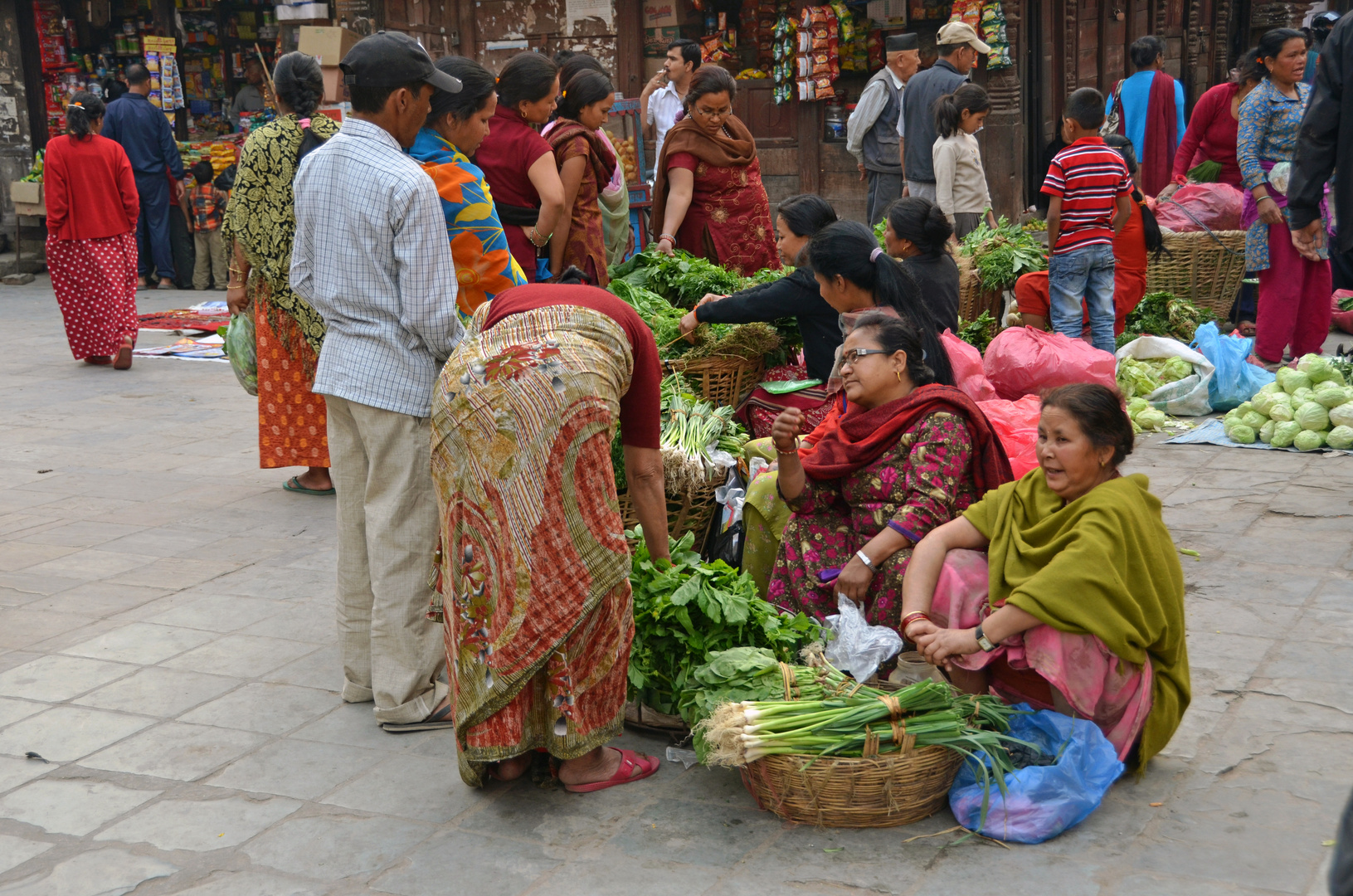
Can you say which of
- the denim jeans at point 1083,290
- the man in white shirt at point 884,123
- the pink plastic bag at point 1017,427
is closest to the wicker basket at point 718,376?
the pink plastic bag at point 1017,427

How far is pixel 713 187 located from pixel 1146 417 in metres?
2.59

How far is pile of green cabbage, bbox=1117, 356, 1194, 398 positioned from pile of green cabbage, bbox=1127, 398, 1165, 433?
0.19 metres

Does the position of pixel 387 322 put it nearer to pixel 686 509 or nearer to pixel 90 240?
pixel 686 509

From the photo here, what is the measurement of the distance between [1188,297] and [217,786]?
715 cm

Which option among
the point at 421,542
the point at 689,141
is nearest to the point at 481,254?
the point at 421,542

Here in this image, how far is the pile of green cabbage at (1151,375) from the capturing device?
6957mm

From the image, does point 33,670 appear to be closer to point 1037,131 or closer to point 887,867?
point 887,867

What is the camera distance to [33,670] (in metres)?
4.04

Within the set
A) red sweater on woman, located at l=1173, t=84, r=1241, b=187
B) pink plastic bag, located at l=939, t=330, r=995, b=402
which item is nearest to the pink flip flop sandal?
pink plastic bag, located at l=939, t=330, r=995, b=402

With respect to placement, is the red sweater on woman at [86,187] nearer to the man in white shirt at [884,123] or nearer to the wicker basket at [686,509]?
the man in white shirt at [884,123]

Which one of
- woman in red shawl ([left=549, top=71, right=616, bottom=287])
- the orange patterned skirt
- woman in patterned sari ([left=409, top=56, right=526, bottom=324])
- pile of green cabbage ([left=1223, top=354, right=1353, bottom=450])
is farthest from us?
pile of green cabbage ([left=1223, top=354, right=1353, bottom=450])

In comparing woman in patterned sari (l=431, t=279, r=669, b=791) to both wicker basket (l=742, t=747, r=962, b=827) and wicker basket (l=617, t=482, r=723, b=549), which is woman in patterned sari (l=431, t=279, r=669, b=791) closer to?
wicker basket (l=742, t=747, r=962, b=827)

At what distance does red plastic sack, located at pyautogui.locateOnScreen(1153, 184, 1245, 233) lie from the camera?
859 cm

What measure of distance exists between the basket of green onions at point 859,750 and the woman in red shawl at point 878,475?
524 mm
